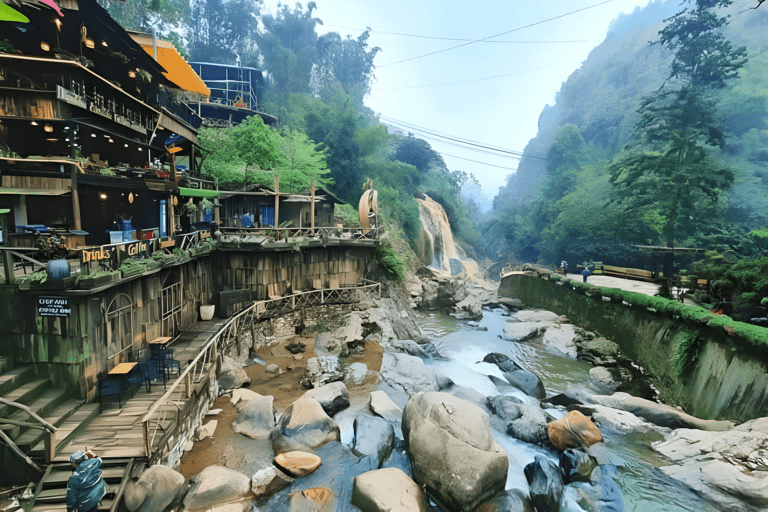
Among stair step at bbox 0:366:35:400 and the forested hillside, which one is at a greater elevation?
the forested hillside

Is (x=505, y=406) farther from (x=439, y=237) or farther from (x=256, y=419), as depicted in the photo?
(x=439, y=237)

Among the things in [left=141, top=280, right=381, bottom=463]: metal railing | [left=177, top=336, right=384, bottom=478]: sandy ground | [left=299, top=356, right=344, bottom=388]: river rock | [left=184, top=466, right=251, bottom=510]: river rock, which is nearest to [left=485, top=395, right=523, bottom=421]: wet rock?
[left=177, top=336, right=384, bottom=478]: sandy ground

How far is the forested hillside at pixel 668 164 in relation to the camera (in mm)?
25219

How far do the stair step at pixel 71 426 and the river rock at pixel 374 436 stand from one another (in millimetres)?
6941

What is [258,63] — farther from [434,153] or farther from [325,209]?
[325,209]

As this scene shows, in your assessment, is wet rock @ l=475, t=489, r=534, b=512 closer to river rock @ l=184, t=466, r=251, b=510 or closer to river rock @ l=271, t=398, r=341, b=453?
river rock @ l=271, t=398, r=341, b=453

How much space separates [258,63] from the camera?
2025 inches

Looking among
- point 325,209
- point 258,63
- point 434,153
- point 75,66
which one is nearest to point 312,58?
point 258,63

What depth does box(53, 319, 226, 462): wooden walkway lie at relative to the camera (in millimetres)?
8070

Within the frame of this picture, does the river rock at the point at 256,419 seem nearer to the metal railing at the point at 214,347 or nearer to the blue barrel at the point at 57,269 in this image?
the metal railing at the point at 214,347

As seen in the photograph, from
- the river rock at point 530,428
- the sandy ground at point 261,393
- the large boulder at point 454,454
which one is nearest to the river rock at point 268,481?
the sandy ground at point 261,393

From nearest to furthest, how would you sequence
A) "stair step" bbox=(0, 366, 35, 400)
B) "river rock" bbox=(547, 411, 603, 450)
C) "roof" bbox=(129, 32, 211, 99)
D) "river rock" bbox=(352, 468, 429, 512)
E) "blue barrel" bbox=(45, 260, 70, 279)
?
"river rock" bbox=(352, 468, 429, 512) → "stair step" bbox=(0, 366, 35, 400) → "blue barrel" bbox=(45, 260, 70, 279) → "river rock" bbox=(547, 411, 603, 450) → "roof" bbox=(129, 32, 211, 99)

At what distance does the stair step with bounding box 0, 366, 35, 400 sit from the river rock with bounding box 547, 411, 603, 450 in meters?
14.9

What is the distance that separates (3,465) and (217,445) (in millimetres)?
4307
